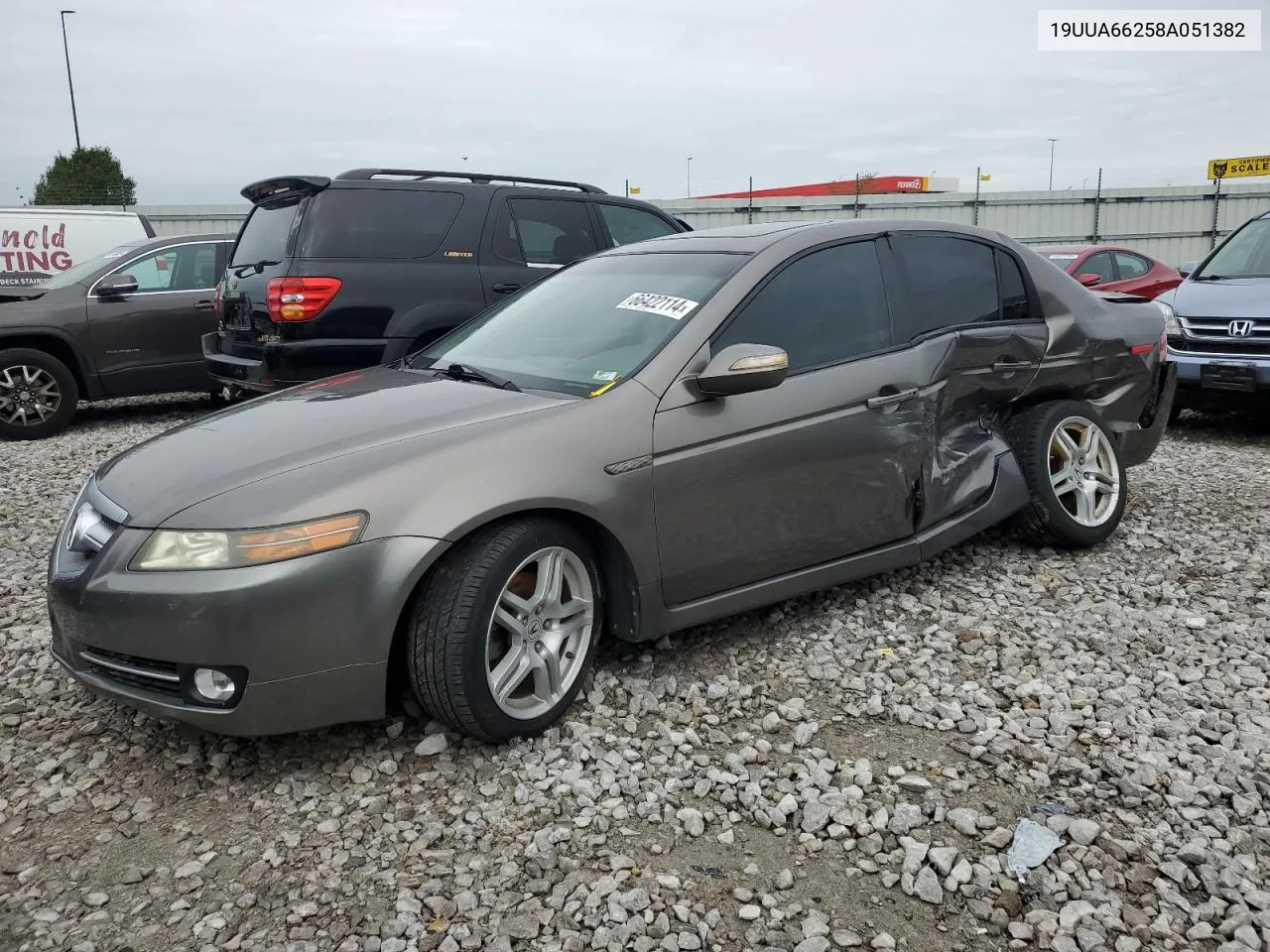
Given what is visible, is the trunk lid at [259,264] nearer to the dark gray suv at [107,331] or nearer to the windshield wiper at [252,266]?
the windshield wiper at [252,266]

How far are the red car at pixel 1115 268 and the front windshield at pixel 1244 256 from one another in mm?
2870

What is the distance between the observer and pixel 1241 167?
2872 cm

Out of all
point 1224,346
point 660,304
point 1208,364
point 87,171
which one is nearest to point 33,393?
point 660,304

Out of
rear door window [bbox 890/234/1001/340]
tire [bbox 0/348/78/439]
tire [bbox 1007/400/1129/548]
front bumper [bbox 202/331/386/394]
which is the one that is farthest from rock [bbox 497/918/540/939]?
tire [bbox 0/348/78/439]

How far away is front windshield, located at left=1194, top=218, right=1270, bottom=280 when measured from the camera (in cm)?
791

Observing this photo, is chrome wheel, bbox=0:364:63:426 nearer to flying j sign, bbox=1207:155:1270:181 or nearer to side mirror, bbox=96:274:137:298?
side mirror, bbox=96:274:137:298

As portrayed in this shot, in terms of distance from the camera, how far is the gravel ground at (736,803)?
90.0 inches

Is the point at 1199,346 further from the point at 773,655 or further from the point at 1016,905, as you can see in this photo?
the point at 1016,905

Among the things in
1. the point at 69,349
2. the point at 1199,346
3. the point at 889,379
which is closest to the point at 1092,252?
the point at 1199,346

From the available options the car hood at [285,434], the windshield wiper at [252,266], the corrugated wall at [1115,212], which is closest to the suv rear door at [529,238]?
the windshield wiper at [252,266]

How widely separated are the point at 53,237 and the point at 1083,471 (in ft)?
40.0

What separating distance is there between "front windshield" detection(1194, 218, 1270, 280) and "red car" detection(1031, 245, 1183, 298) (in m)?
2.87

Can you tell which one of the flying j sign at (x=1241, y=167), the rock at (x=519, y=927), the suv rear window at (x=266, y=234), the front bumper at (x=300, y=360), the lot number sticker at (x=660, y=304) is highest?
the flying j sign at (x=1241, y=167)

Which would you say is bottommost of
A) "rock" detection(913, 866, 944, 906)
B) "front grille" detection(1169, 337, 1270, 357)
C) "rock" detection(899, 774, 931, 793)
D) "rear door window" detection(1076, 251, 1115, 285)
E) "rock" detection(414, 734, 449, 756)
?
"rock" detection(913, 866, 944, 906)
